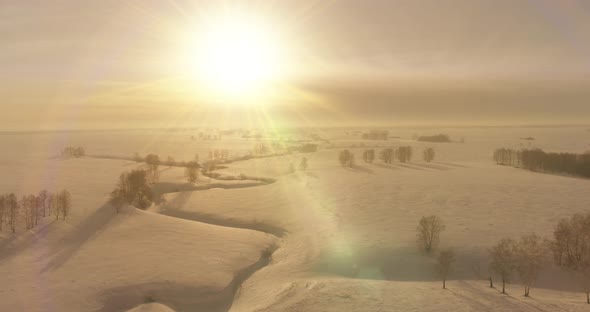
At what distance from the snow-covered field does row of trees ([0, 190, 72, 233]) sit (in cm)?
187

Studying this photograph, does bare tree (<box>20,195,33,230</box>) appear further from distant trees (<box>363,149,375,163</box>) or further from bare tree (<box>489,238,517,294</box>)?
distant trees (<box>363,149,375,163</box>)

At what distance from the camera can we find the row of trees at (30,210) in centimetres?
5781

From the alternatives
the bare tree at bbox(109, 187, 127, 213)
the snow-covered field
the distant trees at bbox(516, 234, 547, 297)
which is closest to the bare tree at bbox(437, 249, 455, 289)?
the snow-covered field

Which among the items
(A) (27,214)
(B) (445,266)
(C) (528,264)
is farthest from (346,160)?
(A) (27,214)

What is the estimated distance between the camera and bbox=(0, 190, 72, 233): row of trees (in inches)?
2276

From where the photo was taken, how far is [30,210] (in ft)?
202

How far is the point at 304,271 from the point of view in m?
45.8

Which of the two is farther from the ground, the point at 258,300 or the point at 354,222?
the point at 354,222

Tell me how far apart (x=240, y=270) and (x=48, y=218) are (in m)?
37.9

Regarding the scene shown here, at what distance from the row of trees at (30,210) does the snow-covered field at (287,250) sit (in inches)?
73.5

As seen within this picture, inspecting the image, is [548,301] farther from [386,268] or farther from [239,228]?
[239,228]

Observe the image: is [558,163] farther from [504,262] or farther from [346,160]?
[504,262]

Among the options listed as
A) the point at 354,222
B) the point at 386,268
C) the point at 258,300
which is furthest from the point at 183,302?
the point at 354,222

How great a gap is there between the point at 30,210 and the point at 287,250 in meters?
44.5
